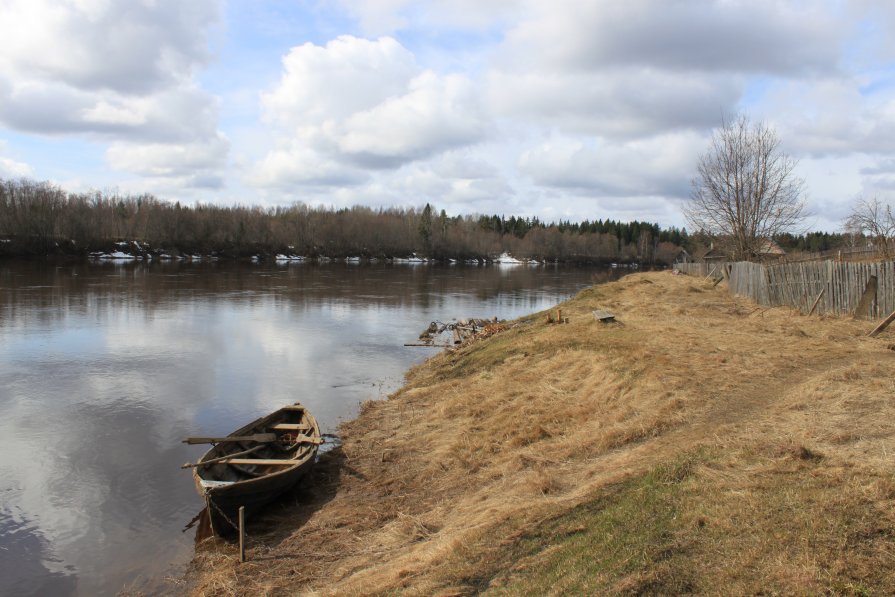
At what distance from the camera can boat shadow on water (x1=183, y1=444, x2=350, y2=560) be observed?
31.9 ft

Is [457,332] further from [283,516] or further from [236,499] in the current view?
[236,499]

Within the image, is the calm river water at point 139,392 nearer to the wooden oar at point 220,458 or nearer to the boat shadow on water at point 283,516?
the boat shadow on water at point 283,516

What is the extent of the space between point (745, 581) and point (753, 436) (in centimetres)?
355

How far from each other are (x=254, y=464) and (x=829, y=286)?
17119 mm

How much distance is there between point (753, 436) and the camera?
7.81 meters

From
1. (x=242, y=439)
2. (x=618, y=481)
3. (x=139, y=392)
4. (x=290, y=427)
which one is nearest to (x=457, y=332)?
(x=139, y=392)

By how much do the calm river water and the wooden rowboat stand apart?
823 mm

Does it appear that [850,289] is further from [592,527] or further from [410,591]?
[410,591]

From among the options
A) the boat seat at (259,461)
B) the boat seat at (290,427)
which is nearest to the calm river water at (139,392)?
the boat seat at (259,461)

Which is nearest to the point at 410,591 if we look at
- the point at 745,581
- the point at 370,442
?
the point at 745,581

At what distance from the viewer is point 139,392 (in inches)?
746

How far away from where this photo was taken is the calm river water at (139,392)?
32.7ft

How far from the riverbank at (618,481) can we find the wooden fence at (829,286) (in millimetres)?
1018

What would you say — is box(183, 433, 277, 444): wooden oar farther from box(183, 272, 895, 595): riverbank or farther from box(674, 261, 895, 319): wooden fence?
box(674, 261, 895, 319): wooden fence
